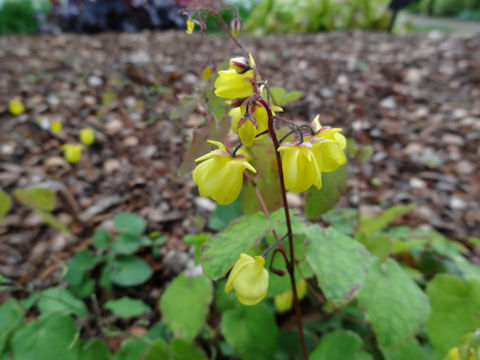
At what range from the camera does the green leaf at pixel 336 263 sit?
48 cm

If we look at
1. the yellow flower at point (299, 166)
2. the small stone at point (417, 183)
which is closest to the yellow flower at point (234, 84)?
the yellow flower at point (299, 166)

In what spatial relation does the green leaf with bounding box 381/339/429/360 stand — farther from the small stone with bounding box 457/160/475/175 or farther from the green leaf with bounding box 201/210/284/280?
the small stone with bounding box 457/160/475/175

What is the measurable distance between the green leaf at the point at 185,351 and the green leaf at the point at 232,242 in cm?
33

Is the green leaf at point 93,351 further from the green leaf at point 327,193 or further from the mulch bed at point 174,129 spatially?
the green leaf at point 327,193

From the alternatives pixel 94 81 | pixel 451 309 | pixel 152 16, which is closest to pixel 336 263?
pixel 451 309

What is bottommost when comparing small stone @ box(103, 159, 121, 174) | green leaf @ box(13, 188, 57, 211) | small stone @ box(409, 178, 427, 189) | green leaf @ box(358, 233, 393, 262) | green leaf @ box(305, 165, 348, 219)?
small stone @ box(409, 178, 427, 189)

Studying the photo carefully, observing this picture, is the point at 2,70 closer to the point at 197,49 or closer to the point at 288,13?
the point at 197,49

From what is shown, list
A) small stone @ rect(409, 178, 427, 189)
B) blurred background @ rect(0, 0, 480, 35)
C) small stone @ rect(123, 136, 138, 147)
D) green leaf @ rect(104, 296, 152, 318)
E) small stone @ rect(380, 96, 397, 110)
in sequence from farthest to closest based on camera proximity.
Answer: blurred background @ rect(0, 0, 480, 35), small stone @ rect(380, 96, 397, 110), small stone @ rect(123, 136, 138, 147), small stone @ rect(409, 178, 427, 189), green leaf @ rect(104, 296, 152, 318)

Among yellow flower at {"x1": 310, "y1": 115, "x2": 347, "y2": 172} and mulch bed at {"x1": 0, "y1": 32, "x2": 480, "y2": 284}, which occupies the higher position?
yellow flower at {"x1": 310, "y1": 115, "x2": 347, "y2": 172}

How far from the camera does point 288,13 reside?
4.44m

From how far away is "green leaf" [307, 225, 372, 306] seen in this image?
48 cm

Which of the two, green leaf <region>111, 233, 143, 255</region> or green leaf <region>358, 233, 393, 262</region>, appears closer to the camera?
green leaf <region>358, 233, 393, 262</region>

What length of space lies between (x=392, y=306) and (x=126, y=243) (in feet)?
2.59

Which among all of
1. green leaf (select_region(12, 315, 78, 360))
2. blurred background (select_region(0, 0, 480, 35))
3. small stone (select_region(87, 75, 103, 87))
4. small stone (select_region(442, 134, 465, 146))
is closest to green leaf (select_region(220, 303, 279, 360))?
green leaf (select_region(12, 315, 78, 360))
